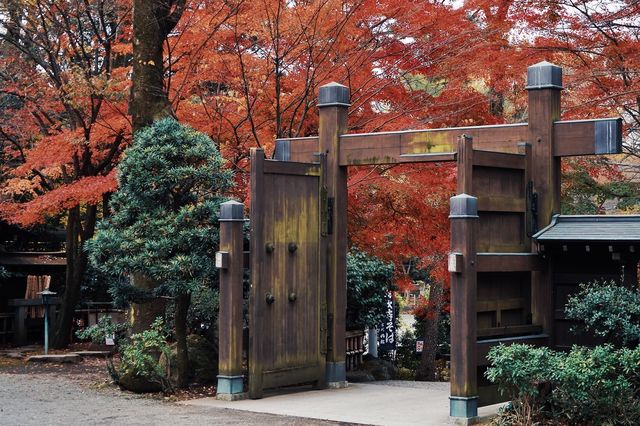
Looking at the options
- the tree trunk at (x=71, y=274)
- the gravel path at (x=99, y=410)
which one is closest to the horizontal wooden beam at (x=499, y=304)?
the gravel path at (x=99, y=410)

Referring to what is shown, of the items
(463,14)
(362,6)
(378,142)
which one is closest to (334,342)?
(378,142)

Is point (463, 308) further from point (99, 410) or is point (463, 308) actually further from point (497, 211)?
point (99, 410)

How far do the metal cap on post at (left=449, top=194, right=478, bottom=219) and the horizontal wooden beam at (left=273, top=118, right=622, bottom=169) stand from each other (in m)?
0.76

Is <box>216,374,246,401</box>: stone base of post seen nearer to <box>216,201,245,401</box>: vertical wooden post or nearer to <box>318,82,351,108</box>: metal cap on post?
<box>216,201,245,401</box>: vertical wooden post

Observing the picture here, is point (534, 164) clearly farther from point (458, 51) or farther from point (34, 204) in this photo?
point (34, 204)

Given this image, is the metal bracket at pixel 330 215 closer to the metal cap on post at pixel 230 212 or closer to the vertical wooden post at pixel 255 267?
the vertical wooden post at pixel 255 267

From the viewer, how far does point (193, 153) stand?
12539 millimetres

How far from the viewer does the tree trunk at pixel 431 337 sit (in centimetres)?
2084

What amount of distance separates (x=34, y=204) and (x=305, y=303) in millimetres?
7676

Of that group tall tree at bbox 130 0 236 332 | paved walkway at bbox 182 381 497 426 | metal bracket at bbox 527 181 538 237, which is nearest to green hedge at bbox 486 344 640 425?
paved walkway at bbox 182 381 497 426

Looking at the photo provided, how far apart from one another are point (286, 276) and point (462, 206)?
11.0 feet

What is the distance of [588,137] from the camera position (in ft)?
35.1

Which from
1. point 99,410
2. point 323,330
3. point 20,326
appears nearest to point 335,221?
point 323,330

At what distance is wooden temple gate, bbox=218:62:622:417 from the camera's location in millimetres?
9883
